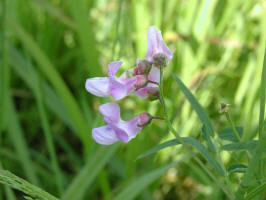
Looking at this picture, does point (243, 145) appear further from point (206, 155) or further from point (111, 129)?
point (111, 129)

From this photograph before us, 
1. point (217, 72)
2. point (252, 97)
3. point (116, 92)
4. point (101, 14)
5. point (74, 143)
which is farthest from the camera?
point (101, 14)

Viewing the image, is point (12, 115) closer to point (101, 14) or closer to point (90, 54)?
point (90, 54)

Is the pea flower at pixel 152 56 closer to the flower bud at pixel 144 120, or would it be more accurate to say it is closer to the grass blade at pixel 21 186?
the flower bud at pixel 144 120

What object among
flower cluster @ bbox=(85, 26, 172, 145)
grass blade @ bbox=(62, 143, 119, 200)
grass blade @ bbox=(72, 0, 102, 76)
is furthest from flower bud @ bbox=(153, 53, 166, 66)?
grass blade @ bbox=(72, 0, 102, 76)

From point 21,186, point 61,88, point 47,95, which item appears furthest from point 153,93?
point 47,95

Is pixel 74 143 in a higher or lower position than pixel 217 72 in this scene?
lower

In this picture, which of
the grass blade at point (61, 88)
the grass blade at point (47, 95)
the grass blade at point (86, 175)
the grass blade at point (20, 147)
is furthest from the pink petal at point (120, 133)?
the grass blade at point (47, 95)

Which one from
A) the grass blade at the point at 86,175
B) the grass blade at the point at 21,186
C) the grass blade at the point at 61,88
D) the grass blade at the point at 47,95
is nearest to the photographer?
the grass blade at the point at 21,186

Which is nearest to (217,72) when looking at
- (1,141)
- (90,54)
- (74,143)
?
(90,54)
